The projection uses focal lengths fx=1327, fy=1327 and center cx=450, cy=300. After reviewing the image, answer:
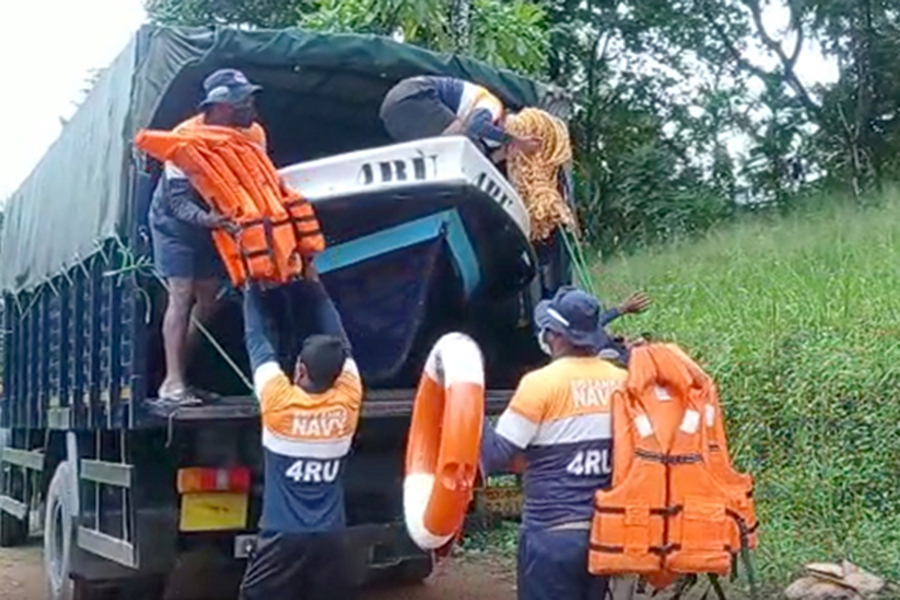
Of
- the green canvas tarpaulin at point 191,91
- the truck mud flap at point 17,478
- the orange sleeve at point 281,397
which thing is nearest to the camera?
the orange sleeve at point 281,397

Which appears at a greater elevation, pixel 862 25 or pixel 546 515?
pixel 862 25

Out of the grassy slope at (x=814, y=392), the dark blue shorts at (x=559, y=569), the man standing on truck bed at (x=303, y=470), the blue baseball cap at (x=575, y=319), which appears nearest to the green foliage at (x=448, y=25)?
the grassy slope at (x=814, y=392)

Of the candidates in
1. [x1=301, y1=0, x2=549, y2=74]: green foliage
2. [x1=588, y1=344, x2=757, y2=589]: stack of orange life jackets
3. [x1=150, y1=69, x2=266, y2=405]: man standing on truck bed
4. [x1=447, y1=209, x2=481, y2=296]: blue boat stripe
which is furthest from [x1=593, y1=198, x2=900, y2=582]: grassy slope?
[x1=150, y1=69, x2=266, y2=405]: man standing on truck bed

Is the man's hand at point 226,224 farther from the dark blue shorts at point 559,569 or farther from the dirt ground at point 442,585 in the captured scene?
the dirt ground at point 442,585

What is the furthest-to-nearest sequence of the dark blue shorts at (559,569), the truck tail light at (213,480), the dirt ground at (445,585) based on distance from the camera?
1. the dirt ground at (445,585)
2. the truck tail light at (213,480)
3. the dark blue shorts at (559,569)

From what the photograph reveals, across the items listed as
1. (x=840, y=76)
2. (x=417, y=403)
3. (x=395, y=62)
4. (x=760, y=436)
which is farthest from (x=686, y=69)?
(x=417, y=403)

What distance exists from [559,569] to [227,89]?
Answer: 97.8 inches

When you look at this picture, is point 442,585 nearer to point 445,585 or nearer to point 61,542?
point 445,585

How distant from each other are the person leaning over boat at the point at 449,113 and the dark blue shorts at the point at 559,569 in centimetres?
232

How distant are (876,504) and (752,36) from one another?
13498 millimetres

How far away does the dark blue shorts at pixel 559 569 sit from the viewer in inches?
160

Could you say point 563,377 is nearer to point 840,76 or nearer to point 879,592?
point 879,592

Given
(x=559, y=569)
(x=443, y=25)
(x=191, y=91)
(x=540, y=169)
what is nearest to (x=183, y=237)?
(x=191, y=91)

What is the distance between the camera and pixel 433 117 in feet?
19.6
